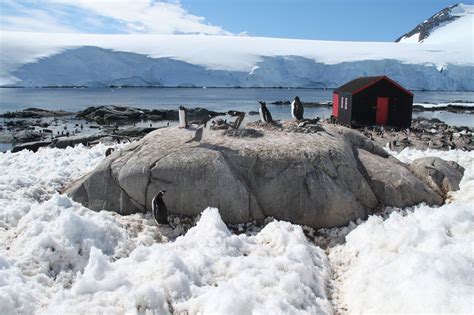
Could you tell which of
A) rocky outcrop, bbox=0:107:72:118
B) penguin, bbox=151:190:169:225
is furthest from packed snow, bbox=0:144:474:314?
rocky outcrop, bbox=0:107:72:118

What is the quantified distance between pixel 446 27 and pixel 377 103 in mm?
150472

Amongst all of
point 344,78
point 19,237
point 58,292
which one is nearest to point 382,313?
point 58,292

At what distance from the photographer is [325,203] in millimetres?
7965

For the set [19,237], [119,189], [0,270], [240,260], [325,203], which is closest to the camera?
[0,270]

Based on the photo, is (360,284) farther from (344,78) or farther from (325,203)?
(344,78)

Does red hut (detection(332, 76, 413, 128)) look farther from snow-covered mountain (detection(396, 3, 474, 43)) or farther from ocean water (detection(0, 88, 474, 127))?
snow-covered mountain (detection(396, 3, 474, 43))

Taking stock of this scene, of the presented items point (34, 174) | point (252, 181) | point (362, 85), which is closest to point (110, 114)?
point (362, 85)

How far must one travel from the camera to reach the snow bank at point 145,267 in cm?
463

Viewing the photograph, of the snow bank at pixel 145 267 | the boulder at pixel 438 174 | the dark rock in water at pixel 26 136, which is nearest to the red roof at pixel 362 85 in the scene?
the boulder at pixel 438 174

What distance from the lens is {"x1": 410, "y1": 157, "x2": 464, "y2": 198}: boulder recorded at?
928cm

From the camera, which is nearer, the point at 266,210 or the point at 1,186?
the point at 266,210

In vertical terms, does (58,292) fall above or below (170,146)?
below

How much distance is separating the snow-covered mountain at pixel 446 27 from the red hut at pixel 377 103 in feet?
416

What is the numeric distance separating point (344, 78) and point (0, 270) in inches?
3017
